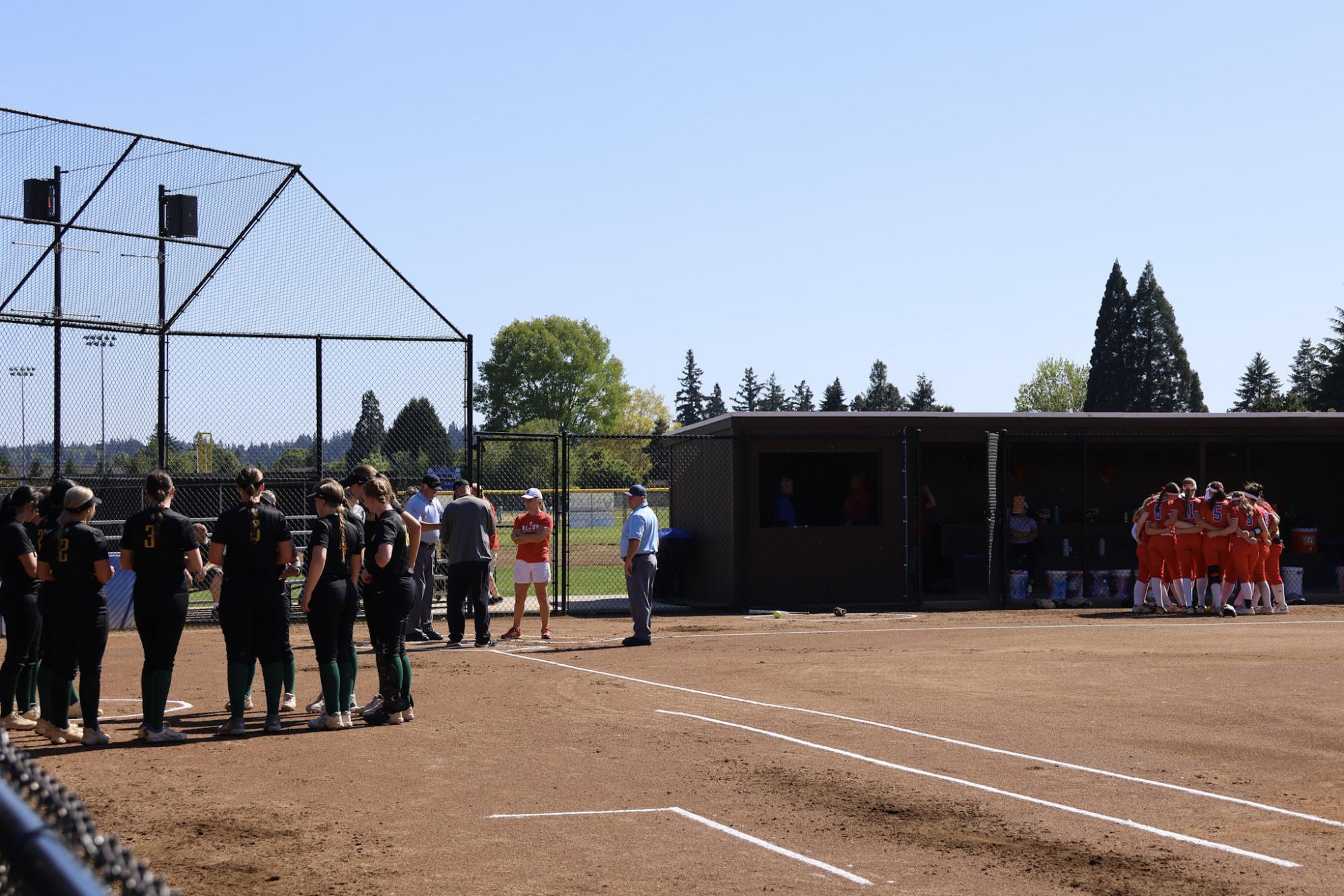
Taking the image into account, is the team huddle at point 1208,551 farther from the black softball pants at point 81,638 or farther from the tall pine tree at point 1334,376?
the tall pine tree at point 1334,376

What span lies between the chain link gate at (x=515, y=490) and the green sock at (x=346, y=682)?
18.7 feet

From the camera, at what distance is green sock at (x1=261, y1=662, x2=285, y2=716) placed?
30.9 ft

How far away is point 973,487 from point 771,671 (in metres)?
13.4

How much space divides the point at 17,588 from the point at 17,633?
0.33 meters

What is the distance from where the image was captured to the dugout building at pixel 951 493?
20688mm

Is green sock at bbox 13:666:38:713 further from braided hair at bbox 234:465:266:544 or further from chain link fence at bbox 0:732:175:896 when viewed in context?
chain link fence at bbox 0:732:175:896

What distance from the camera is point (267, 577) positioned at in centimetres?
927

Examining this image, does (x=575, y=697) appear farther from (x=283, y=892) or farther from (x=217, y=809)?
(x=283, y=892)

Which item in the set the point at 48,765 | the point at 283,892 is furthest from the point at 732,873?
the point at 48,765

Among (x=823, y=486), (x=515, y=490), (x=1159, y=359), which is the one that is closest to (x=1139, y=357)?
(x=1159, y=359)

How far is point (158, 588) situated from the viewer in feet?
29.5

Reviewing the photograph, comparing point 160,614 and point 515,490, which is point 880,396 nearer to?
point 515,490

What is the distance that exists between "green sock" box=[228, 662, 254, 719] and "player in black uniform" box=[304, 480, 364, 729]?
518 mm

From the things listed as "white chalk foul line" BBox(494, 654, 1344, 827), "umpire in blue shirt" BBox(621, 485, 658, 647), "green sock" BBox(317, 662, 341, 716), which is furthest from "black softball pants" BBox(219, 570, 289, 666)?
"umpire in blue shirt" BBox(621, 485, 658, 647)
